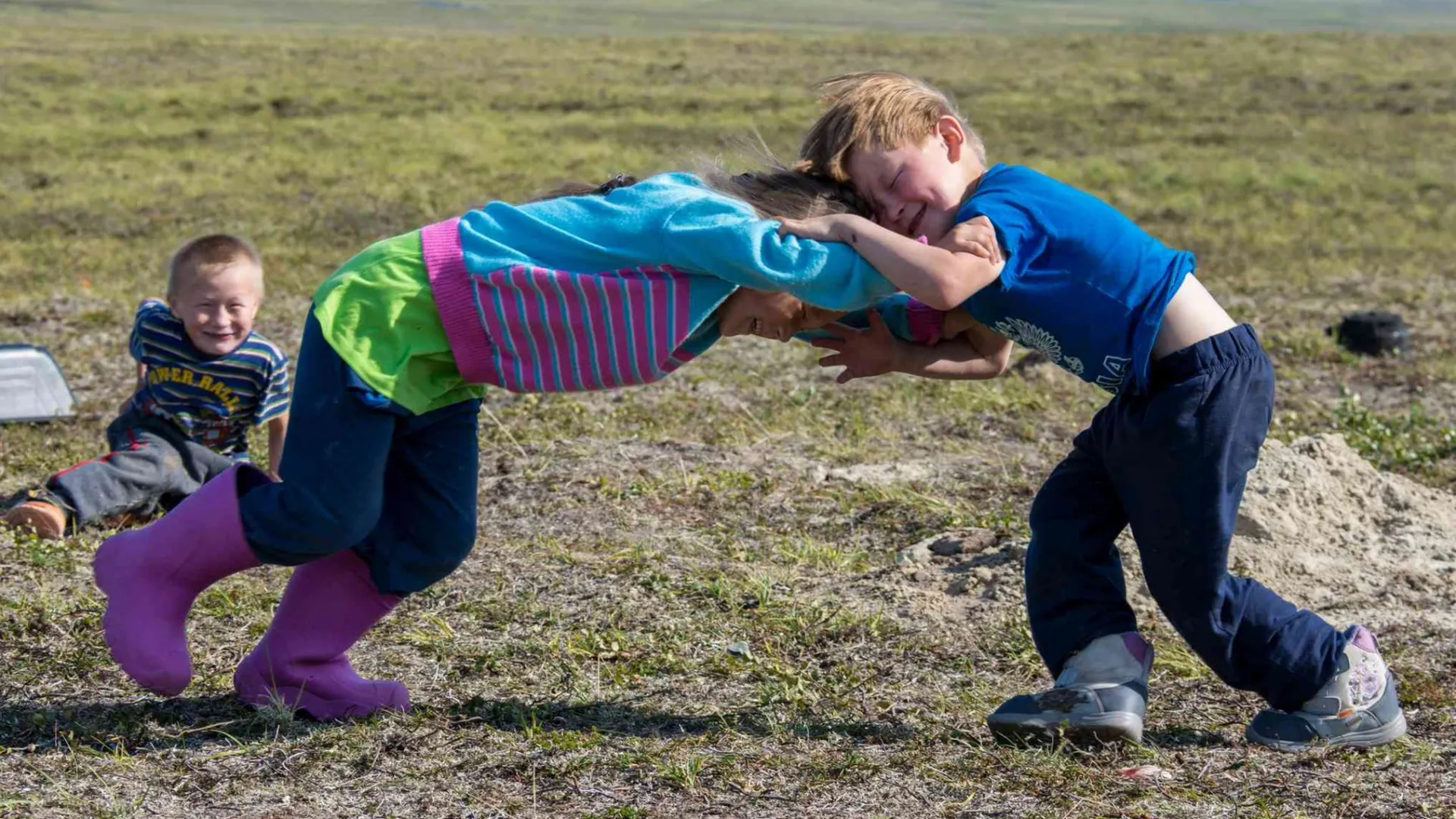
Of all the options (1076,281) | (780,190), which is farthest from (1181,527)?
(780,190)

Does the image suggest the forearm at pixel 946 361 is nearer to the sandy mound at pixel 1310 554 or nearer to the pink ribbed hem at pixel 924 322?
the pink ribbed hem at pixel 924 322

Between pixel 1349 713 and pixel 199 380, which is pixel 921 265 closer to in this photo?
pixel 1349 713

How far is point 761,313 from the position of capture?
9.93 feet

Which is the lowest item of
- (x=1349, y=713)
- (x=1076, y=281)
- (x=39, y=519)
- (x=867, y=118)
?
(x=39, y=519)

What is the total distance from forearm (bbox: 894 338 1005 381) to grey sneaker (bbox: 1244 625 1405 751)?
0.96 metres

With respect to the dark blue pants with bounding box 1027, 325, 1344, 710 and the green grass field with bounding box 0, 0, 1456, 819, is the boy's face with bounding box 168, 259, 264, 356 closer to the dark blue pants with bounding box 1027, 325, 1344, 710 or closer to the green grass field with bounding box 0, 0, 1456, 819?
the green grass field with bounding box 0, 0, 1456, 819

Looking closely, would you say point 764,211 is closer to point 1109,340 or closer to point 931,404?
point 1109,340

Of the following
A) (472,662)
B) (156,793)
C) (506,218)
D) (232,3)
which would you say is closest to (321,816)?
(156,793)

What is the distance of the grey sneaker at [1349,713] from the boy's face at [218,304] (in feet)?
10.7

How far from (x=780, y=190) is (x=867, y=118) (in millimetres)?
222

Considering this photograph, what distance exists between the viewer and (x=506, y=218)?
10.0 feet

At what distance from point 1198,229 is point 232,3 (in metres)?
71.3

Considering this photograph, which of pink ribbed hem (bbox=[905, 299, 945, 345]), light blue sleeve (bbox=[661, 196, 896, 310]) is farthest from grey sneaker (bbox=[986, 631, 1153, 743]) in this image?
light blue sleeve (bbox=[661, 196, 896, 310])

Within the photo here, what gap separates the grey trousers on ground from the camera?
4.80m
